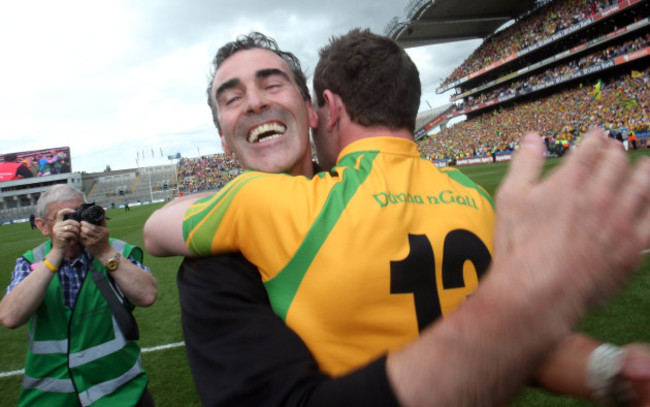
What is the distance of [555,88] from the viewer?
38.3 meters

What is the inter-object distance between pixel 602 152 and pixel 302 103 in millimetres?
1265

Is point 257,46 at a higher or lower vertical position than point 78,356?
higher

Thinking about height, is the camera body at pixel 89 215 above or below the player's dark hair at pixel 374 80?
below

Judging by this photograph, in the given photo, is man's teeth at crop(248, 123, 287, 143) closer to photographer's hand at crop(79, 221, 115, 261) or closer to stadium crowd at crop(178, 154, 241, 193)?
photographer's hand at crop(79, 221, 115, 261)

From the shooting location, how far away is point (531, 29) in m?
39.6

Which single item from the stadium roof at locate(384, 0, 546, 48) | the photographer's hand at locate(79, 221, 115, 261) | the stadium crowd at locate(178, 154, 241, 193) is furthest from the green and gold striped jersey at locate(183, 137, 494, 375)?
the stadium crowd at locate(178, 154, 241, 193)

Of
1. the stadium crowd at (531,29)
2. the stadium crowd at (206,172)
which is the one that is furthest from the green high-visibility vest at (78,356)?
the stadium crowd at (206,172)

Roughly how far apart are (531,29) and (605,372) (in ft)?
156

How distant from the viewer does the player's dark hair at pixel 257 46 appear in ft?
5.89

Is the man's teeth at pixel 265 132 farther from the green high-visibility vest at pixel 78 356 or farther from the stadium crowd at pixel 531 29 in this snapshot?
the stadium crowd at pixel 531 29

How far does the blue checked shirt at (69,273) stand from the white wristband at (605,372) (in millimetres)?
2951

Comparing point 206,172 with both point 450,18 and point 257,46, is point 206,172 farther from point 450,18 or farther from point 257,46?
point 257,46

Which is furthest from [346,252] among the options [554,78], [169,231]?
[554,78]

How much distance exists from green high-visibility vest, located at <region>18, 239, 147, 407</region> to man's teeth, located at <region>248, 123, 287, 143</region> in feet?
6.17
